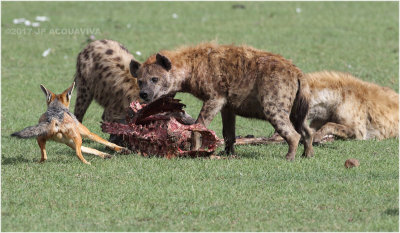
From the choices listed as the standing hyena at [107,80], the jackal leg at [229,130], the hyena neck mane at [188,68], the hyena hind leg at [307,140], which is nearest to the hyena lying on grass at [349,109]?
the hyena hind leg at [307,140]

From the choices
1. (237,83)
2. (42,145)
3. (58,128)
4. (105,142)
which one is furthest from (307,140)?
(42,145)

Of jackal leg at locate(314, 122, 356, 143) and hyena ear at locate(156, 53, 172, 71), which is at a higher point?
hyena ear at locate(156, 53, 172, 71)

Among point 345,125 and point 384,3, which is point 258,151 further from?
point 384,3

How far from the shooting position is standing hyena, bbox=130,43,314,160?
700 cm

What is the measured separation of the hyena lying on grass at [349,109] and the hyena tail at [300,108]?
1.27 m

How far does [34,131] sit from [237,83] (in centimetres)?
193

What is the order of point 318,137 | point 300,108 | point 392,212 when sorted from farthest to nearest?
point 318,137, point 300,108, point 392,212

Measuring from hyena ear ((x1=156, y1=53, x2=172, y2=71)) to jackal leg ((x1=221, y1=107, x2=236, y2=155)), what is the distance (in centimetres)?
70

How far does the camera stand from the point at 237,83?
23.5ft

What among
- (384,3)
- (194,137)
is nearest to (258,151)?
(194,137)

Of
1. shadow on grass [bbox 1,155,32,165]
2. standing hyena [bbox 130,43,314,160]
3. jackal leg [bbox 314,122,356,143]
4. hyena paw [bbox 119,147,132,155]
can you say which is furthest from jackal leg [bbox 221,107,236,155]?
shadow on grass [bbox 1,155,32,165]

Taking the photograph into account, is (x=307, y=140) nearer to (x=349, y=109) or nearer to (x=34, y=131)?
(x=349, y=109)

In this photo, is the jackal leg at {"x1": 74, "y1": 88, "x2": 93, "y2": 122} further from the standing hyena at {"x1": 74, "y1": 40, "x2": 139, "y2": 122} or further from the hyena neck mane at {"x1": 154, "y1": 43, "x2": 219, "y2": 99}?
the hyena neck mane at {"x1": 154, "y1": 43, "x2": 219, "y2": 99}

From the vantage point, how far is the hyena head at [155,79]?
23.8 ft
